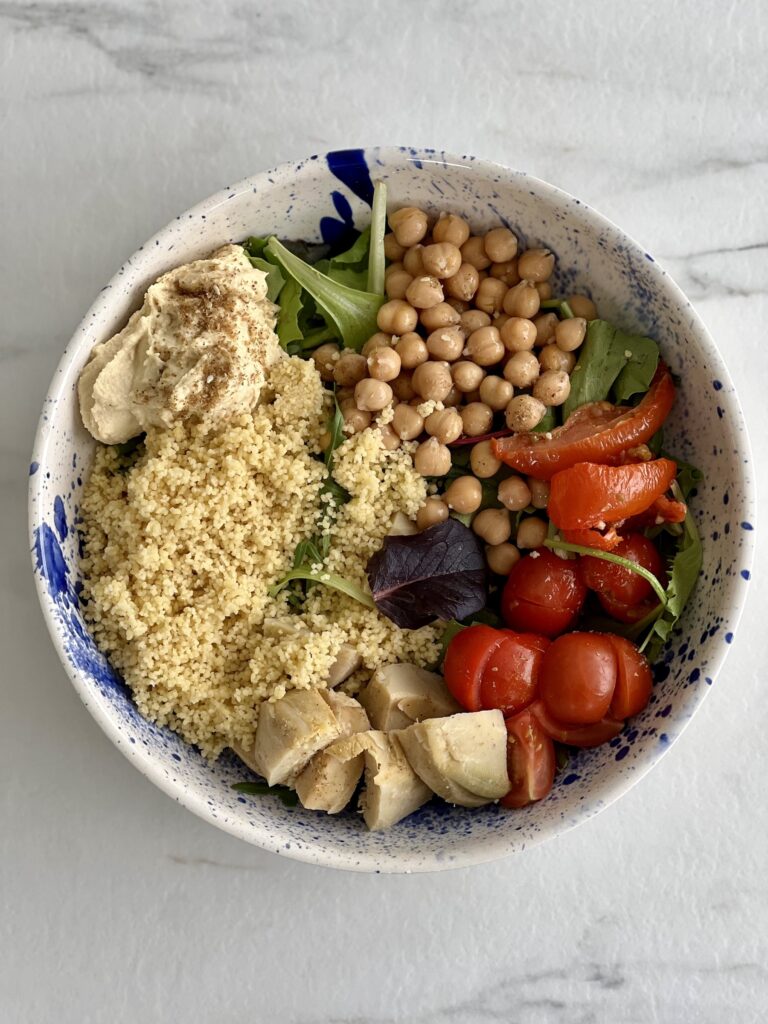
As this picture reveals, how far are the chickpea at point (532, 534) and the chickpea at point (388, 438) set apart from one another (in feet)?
0.99

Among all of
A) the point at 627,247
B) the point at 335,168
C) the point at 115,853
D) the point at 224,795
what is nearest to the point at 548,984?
the point at 224,795

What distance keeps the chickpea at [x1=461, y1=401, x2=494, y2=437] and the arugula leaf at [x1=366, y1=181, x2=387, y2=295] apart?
310 millimetres

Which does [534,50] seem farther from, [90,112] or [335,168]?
[90,112]

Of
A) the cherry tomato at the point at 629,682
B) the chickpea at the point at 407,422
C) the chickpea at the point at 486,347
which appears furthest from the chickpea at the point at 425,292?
the cherry tomato at the point at 629,682

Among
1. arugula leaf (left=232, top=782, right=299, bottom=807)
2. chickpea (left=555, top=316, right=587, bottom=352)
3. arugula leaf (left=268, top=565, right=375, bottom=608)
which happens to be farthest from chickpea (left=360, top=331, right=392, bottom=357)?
arugula leaf (left=232, top=782, right=299, bottom=807)

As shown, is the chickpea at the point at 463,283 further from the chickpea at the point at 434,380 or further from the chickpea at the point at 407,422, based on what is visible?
the chickpea at the point at 407,422

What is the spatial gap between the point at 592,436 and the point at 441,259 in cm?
46

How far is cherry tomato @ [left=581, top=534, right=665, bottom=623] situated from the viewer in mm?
1905

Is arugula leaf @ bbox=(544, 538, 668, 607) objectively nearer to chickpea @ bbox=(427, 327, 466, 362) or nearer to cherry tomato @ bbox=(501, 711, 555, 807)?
cherry tomato @ bbox=(501, 711, 555, 807)

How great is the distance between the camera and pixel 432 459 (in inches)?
76.4

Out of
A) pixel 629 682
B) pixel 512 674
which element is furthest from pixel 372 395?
pixel 629 682

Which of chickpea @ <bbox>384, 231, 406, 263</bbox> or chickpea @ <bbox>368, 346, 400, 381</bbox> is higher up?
chickpea @ <bbox>384, 231, 406, 263</bbox>

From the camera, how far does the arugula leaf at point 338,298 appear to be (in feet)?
6.51

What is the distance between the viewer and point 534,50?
7.17ft
